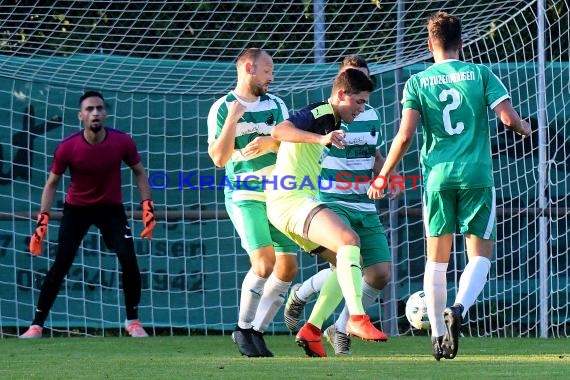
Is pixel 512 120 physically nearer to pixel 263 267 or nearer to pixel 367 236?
pixel 367 236

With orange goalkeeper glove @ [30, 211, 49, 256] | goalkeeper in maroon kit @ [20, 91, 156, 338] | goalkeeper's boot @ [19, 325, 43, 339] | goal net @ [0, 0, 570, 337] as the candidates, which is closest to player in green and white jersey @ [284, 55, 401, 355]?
goal net @ [0, 0, 570, 337]

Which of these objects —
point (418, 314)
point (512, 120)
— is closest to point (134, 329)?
point (418, 314)

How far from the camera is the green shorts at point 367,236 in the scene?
7352 millimetres

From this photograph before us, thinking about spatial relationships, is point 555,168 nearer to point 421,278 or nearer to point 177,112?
point 421,278

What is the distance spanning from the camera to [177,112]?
33.9 feet

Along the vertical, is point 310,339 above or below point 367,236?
below

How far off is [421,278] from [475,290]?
3.77 metres

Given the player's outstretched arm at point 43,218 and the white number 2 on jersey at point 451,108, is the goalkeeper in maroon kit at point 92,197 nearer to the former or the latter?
the player's outstretched arm at point 43,218

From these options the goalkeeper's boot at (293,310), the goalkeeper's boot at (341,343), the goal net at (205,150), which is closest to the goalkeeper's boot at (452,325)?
the goalkeeper's boot at (341,343)

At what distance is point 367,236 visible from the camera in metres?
7.38

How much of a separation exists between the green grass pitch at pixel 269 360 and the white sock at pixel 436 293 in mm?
195

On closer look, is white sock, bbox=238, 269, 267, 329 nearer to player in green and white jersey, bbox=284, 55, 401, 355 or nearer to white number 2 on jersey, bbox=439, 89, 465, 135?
player in green and white jersey, bbox=284, 55, 401, 355

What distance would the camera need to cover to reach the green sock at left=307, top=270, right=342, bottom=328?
23.4 feet

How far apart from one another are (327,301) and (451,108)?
1.43 meters
